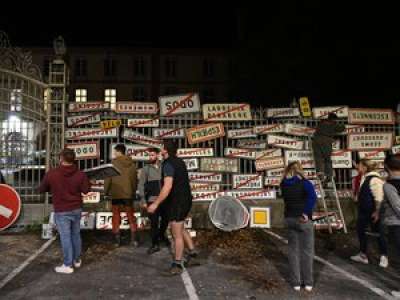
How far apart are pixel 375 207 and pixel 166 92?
38474mm

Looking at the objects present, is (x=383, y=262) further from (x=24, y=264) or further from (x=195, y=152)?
(x=24, y=264)

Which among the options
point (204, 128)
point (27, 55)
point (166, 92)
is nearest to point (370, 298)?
point (204, 128)

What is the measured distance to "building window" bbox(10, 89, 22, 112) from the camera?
8.91 m

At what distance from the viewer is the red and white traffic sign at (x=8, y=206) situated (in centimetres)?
818

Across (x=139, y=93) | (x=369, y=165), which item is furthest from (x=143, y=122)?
(x=139, y=93)

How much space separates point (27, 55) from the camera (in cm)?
912

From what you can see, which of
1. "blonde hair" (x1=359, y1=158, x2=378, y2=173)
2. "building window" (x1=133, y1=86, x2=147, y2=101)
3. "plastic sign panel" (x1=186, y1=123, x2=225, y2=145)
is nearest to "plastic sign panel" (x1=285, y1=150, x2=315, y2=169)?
"plastic sign panel" (x1=186, y1=123, x2=225, y2=145)

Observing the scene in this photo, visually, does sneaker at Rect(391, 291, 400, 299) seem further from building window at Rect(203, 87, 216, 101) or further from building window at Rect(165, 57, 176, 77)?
building window at Rect(165, 57, 176, 77)

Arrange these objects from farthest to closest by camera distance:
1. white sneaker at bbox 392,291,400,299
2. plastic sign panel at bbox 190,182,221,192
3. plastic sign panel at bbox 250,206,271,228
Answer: plastic sign panel at bbox 190,182,221,192, plastic sign panel at bbox 250,206,271,228, white sneaker at bbox 392,291,400,299

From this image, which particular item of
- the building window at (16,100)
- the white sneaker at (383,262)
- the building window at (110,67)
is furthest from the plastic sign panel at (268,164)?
the building window at (110,67)

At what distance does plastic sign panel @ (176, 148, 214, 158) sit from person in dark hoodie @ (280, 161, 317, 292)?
436 cm

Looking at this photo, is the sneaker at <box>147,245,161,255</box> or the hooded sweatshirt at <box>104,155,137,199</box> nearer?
the sneaker at <box>147,245,161,255</box>

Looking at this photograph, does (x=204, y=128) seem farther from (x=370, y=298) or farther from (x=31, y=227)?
(x=370, y=298)

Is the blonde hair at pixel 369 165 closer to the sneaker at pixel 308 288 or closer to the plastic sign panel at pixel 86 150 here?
the sneaker at pixel 308 288
